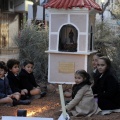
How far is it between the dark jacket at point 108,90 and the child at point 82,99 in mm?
360

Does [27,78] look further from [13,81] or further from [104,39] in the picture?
[104,39]

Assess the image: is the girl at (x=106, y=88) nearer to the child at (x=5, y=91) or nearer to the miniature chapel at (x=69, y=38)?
the child at (x=5, y=91)

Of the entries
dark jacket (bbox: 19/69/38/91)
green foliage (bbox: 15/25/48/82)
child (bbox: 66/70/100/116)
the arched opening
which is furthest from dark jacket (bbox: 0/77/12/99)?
green foliage (bbox: 15/25/48/82)

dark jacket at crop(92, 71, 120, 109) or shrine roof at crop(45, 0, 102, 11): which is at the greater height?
shrine roof at crop(45, 0, 102, 11)

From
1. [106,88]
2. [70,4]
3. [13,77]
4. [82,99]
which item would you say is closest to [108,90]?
[106,88]

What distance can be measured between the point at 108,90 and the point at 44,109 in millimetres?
1216

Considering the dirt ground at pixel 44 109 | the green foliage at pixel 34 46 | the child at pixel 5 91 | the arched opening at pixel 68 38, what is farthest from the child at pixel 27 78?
the green foliage at pixel 34 46

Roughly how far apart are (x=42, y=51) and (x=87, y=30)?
2.09 m

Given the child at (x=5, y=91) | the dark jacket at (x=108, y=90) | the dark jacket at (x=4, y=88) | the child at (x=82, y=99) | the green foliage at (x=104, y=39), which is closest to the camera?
the child at (x=82, y=99)

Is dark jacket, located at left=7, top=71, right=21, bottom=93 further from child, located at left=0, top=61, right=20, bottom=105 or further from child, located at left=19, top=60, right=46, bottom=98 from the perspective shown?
child, located at left=0, top=61, right=20, bottom=105

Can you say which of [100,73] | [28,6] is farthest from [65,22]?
[28,6]

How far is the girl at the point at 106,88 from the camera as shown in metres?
5.86

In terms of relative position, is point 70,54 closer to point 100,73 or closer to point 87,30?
point 87,30

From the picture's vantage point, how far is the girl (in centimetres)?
586
